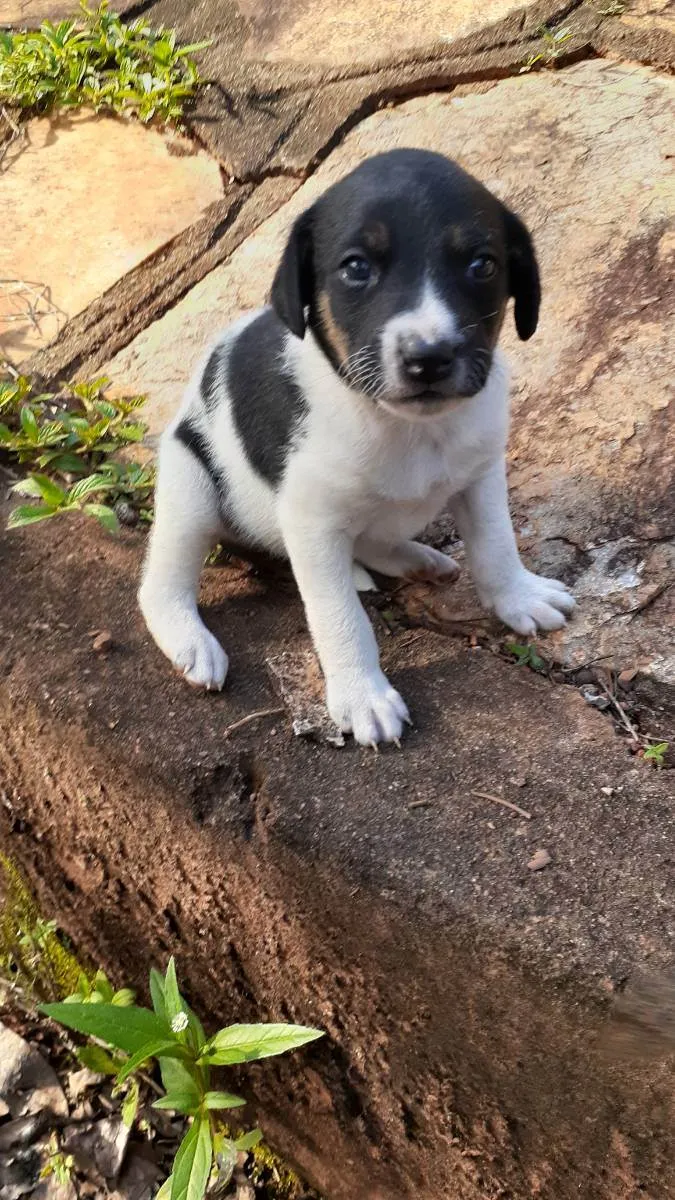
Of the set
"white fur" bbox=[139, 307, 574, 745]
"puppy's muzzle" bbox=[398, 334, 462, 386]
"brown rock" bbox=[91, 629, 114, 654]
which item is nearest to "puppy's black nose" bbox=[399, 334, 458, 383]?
"puppy's muzzle" bbox=[398, 334, 462, 386]

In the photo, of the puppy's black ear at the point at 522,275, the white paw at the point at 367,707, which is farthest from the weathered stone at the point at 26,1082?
the puppy's black ear at the point at 522,275

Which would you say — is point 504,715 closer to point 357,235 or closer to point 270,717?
point 270,717

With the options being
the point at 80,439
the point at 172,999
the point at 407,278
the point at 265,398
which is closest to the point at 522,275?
the point at 407,278

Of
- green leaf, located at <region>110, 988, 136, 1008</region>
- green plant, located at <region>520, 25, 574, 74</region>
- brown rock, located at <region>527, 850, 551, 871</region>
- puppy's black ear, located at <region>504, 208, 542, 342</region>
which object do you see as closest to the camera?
brown rock, located at <region>527, 850, 551, 871</region>

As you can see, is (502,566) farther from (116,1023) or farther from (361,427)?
(116,1023)

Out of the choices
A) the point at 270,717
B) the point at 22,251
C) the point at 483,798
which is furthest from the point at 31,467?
the point at 483,798

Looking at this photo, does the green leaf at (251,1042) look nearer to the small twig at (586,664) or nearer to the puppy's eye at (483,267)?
the small twig at (586,664)

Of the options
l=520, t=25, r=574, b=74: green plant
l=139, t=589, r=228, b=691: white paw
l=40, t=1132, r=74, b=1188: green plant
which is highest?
l=520, t=25, r=574, b=74: green plant

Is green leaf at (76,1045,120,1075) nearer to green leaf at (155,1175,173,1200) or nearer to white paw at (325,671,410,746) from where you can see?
green leaf at (155,1175,173,1200)
